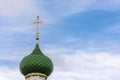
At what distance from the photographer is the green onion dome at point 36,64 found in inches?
1056

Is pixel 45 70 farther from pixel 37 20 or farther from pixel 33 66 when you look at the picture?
pixel 37 20

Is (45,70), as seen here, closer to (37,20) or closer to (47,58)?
(47,58)

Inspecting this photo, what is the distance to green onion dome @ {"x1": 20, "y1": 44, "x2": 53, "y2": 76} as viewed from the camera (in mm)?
26812

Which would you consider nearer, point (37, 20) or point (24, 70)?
point (24, 70)

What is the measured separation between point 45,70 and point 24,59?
1572 millimetres

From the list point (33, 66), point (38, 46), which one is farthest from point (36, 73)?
point (38, 46)

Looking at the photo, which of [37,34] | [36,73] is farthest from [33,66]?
[37,34]

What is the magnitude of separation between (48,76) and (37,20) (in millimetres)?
3990

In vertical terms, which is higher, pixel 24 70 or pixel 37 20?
pixel 37 20

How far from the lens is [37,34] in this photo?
28.5 metres

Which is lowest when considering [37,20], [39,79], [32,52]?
[39,79]

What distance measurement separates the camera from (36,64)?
26.8 m

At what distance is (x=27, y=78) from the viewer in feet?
88.2

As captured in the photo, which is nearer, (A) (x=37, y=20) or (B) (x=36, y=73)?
(B) (x=36, y=73)
